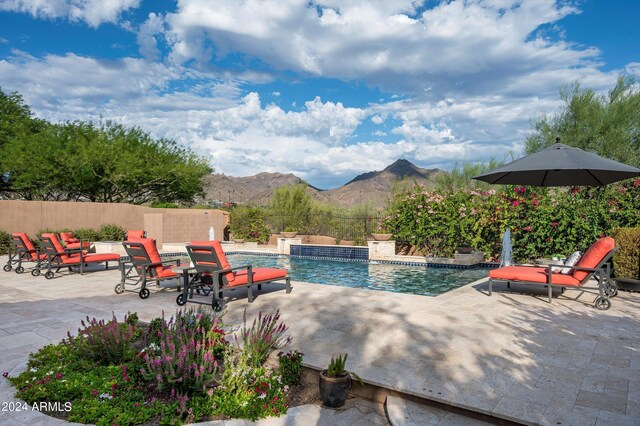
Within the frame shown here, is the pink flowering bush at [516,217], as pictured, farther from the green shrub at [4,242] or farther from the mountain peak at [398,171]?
the mountain peak at [398,171]

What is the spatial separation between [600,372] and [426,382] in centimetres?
157

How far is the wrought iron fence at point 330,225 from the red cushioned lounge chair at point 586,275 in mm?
10579

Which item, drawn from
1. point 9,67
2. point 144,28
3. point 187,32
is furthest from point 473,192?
point 9,67

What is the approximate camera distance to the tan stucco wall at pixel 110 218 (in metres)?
16.9

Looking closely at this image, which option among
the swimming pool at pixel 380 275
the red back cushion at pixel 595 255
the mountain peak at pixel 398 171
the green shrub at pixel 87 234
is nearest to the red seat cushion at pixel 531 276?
the red back cushion at pixel 595 255

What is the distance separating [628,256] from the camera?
7.59 metres

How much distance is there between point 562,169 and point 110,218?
62.4 feet

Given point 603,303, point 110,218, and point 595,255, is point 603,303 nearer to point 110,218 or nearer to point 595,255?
point 595,255

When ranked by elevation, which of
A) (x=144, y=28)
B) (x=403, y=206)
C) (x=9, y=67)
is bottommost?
(x=403, y=206)

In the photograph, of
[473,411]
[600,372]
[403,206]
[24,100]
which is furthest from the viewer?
[24,100]

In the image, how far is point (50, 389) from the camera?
3.42 metres

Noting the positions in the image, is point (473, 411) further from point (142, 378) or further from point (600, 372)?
point (142, 378)

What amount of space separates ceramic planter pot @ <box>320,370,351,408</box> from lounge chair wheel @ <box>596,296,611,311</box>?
4.66 m

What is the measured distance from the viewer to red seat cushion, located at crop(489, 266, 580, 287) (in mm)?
6398
